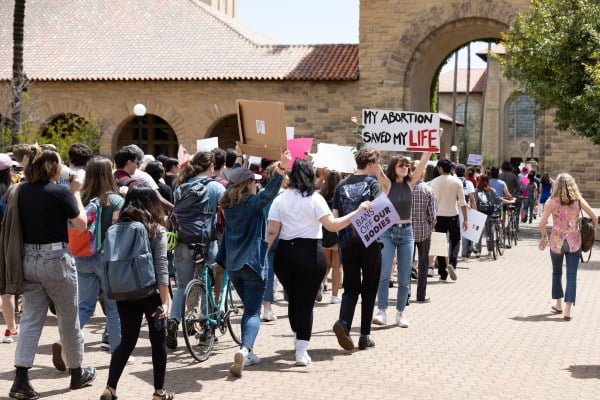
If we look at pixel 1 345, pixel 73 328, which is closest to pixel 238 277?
pixel 73 328

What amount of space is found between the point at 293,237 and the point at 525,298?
19.2 feet

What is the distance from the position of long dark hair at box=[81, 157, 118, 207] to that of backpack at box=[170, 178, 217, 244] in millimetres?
1080

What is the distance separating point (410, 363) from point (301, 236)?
1.44 m

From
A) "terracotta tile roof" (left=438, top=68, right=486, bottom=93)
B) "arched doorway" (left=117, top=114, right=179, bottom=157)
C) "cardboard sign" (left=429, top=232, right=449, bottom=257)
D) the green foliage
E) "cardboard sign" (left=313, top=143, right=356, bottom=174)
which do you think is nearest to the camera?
"cardboard sign" (left=313, top=143, right=356, bottom=174)

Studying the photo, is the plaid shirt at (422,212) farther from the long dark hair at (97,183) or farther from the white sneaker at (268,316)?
the long dark hair at (97,183)

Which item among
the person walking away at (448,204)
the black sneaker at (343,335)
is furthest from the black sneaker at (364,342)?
the person walking away at (448,204)

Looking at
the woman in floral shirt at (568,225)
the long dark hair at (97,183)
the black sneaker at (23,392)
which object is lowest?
the black sneaker at (23,392)

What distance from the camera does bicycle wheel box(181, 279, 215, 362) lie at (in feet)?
27.5

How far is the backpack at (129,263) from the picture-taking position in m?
6.57

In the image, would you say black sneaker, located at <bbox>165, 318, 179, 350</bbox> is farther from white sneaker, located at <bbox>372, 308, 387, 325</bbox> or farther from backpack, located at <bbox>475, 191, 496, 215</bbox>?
backpack, located at <bbox>475, 191, 496, 215</bbox>

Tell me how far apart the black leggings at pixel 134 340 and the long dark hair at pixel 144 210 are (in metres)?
0.46

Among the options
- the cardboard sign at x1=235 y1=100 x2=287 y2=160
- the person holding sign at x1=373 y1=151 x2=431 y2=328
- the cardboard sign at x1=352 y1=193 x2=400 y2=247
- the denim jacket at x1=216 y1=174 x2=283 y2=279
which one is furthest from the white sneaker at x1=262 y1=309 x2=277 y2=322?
the denim jacket at x1=216 y1=174 x2=283 y2=279

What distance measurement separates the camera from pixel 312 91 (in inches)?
1433

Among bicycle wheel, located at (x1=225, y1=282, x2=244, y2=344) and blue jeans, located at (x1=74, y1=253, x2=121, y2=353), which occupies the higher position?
blue jeans, located at (x1=74, y1=253, x2=121, y2=353)
